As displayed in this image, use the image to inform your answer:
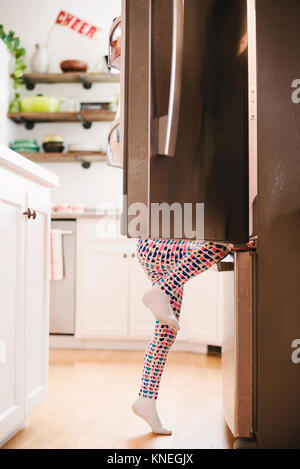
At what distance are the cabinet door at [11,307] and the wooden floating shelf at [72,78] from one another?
2.58 meters

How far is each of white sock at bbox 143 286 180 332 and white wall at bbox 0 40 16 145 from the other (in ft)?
8.87

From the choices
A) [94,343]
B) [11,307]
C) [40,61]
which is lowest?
[94,343]

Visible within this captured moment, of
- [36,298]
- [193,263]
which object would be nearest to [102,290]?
[36,298]

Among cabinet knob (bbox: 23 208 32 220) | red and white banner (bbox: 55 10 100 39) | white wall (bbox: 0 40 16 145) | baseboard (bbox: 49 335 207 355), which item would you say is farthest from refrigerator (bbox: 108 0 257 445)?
red and white banner (bbox: 55 10 100 39)

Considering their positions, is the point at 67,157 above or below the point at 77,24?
below

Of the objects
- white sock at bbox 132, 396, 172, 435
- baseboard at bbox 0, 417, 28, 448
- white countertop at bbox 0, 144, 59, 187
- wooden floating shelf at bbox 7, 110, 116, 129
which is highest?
wooden floating shelf at bbox 7, 110, 116, 129

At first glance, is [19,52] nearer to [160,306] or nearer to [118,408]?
[118,408]

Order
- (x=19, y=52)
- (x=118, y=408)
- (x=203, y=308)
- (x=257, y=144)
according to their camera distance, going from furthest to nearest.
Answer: (x=19, y=52) → (x=203, y=308) → (x=118, y=408) → (x=257, y=144)

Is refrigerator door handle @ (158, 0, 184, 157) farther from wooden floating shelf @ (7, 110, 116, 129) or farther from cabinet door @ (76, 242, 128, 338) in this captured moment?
wooden floating shelf @ (7, 110, 116, 129)

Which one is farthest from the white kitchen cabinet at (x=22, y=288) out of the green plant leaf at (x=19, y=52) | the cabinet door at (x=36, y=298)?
the green plant leaf at (x=19, y=52)

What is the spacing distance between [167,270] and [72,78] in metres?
2.74

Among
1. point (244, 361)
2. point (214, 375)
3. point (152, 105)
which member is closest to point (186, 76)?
point (152, 105)

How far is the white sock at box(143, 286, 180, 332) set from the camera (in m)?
1.40

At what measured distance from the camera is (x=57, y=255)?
3170mm
